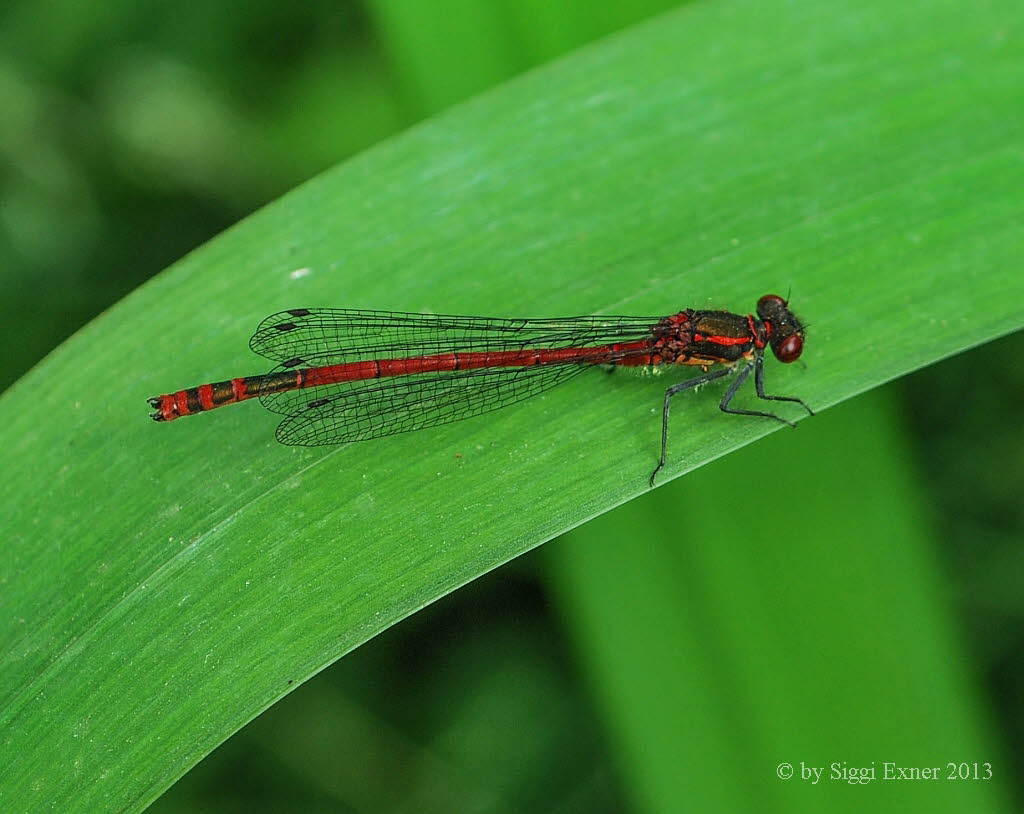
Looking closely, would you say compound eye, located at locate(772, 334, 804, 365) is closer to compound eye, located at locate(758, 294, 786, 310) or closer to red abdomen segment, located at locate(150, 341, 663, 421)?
compound eye, located at locate(758, 294, 786, 310)

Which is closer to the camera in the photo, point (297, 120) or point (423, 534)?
point (423, 534)

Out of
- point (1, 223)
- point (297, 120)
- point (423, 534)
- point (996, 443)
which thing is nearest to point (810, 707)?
point (423, 534)

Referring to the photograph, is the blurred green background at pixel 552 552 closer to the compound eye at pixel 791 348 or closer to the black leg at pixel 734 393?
the compound eye at pixel 791 348

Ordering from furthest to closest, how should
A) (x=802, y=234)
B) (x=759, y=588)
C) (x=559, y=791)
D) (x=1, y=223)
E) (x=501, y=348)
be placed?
1. (x=1, y=223)
2. (x=559, y=791)
3. (x=501, y=348)
4. (x=802, y=234)
5. (x=759, y=588)

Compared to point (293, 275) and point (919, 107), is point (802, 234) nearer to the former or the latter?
point (919, 107)

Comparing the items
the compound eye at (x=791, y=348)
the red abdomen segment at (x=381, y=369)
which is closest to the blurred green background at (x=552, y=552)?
the compound eye at (x=791, y=348)

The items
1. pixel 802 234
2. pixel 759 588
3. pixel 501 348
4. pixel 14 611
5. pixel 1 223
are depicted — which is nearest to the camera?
pixel 14 611

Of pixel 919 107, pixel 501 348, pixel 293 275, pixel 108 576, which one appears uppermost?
pixel 919 107

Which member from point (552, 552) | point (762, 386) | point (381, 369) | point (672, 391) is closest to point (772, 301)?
point (762, 386)
